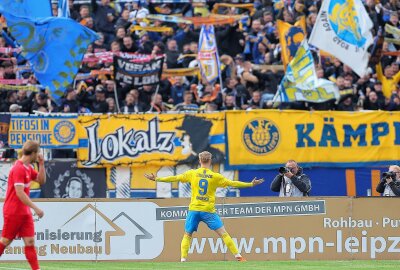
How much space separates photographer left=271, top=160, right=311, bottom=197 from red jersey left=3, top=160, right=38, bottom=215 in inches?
253

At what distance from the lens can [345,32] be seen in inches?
1009

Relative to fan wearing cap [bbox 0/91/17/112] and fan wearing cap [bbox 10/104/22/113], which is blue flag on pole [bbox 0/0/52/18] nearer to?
fan wearing cap [bbox 0/91/17/112]

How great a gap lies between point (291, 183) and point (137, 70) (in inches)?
232

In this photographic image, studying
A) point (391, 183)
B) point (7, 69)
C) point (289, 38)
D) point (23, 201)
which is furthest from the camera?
point (289, 38)

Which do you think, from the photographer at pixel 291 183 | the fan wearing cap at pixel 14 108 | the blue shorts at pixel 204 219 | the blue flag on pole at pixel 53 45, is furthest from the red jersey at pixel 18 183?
the fan wearing cap at pixel 14 108

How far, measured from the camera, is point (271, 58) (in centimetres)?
2720

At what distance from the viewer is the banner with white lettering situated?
25203 mm

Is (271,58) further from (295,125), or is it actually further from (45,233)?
(45,233)

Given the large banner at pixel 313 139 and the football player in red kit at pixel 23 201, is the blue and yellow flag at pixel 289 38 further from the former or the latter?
the football player in red kit at pixel 23 201

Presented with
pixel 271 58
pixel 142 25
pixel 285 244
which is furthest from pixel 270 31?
pixel 285 244

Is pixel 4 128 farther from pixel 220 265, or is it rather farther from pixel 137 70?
Result: pixel 220 265

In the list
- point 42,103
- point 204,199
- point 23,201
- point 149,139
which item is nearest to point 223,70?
point 149,139

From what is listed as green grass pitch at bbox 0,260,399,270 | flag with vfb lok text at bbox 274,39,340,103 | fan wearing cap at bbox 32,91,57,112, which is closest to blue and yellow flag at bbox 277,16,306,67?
flag with vfb lok text at bbox 274,39,340,103

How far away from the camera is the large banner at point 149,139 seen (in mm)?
25453
